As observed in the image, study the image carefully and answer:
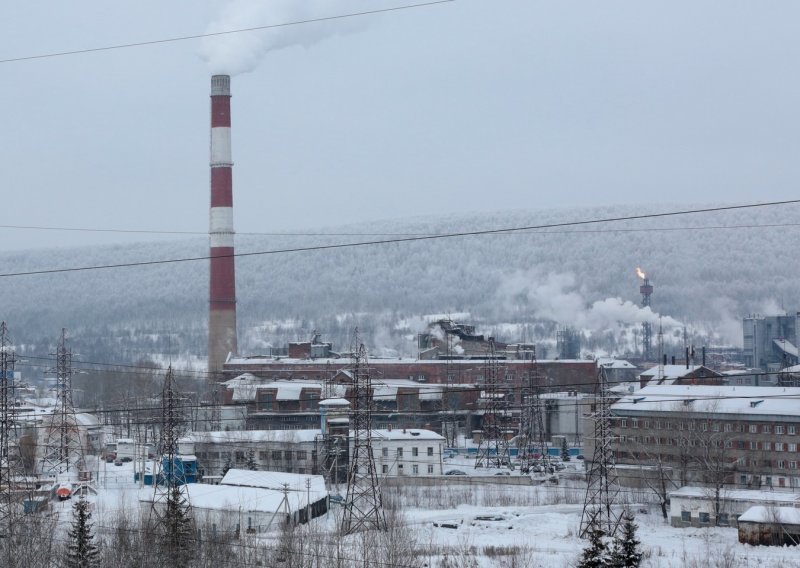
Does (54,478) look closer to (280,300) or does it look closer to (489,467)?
(489,467)

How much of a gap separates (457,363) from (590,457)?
6.97 metres

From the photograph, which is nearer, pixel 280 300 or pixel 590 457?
pixel 590 457

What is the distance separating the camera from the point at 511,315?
49.7 m

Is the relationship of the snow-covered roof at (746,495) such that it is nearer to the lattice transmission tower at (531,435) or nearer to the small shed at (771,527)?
the small shed at (771,527)

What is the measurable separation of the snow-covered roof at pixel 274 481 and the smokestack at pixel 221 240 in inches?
394

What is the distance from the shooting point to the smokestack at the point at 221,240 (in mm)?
25500

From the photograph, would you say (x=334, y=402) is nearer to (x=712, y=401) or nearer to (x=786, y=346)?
(x=712, y=401)

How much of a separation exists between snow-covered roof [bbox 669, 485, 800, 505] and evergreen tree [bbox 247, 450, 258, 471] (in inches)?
273

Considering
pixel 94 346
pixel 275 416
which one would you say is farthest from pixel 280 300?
pixel 275 416

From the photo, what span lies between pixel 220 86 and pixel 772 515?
58.5ft

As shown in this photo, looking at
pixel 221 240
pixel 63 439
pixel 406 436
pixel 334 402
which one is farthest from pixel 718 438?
pixel 221 240

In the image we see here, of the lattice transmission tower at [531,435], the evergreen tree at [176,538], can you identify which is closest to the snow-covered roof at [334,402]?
the lattice transmission tower at [531,435]

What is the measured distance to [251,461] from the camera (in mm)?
18297

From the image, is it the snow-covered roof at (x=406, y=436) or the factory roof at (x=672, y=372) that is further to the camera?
the factory roof at (x=672, y=372)
